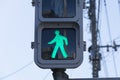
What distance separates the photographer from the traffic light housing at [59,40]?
→ 3.75 meters

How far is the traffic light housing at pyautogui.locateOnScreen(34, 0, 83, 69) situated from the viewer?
3750mm

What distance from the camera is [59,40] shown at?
12.6 feet

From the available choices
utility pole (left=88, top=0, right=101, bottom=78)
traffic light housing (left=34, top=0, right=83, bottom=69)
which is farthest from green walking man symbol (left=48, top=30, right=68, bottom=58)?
utility pole (left=88, top=0, right=101, bottom=78)

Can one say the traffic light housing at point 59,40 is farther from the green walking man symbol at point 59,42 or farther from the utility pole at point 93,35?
the utility pole at point 93,35

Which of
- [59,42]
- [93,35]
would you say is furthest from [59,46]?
[93,35]

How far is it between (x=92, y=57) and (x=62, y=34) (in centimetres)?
1626

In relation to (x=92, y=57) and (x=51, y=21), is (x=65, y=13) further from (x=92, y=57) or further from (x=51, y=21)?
(x=92, y=57)

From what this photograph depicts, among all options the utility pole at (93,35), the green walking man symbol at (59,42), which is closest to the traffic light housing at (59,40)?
the green walking man symbol at (59,42)

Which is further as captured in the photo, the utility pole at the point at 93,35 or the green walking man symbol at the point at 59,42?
the utility pole at the point at 93,35

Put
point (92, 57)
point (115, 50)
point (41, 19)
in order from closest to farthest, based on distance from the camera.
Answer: point (41, 19), point (92, 57), point (115, 50)

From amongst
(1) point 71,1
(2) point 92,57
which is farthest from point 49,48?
(2) point 92,57

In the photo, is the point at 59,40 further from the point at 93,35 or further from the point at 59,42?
the point at 93,35

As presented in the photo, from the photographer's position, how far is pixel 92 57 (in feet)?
65.8

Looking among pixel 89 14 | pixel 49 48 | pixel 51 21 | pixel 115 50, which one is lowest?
pixel 115 50
